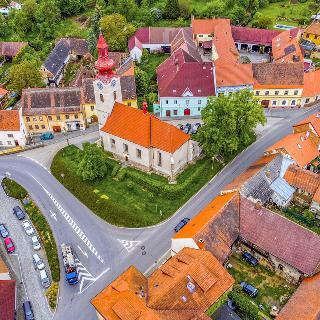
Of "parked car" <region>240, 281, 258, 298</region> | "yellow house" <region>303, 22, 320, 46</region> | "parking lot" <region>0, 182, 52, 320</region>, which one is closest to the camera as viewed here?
"parked car" <region>240, 281, 258, 298</region>

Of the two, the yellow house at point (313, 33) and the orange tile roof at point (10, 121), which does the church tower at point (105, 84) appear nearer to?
the orange tile roof at point (10, 121)

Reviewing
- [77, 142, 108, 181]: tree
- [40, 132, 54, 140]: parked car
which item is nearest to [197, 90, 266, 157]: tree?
[77, 142, 108, 181]: tree

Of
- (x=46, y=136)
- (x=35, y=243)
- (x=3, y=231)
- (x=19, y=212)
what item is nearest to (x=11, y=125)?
(x=46, y=136)

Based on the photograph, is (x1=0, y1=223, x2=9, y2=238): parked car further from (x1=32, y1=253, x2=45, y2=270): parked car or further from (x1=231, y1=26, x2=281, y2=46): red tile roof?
(x1=231, y1=26, x2=281, y2=46): red tile roof

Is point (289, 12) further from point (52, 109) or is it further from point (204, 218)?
point (204, 218)

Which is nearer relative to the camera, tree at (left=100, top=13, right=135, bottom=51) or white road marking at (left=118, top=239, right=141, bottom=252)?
white road marking at (left=118, top=239, right=141, bottom=252)

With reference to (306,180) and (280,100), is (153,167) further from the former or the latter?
(280,100)
